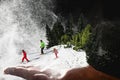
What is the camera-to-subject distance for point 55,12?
1455 inches

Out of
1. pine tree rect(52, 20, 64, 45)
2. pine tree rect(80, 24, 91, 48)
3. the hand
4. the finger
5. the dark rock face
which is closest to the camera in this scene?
the hand

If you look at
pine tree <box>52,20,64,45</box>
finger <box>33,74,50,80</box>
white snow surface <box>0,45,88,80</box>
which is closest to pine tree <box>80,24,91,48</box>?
white snow surface <box>0,45,88,80</box>

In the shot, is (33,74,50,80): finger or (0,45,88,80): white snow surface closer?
(33,74,50,80): finger

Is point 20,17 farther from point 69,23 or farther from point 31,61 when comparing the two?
point 31,61

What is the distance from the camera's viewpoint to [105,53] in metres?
26.8

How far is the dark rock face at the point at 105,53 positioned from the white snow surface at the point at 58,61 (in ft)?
2.75

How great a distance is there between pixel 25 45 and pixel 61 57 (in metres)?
5.75

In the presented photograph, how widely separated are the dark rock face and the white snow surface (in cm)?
84

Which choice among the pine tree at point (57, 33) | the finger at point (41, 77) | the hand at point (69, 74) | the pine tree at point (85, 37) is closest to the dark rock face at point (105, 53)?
the pine tree at point (85, 37)

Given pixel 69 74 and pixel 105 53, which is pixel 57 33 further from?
pixel 69 74

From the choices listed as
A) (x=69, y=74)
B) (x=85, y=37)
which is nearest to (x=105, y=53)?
(x=85, y=37)

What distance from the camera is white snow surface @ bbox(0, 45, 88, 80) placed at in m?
26.6

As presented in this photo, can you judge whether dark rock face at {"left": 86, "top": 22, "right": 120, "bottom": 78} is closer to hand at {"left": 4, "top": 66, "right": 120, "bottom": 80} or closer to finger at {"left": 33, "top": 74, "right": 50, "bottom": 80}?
hand at {"left": 4, "top": 66, "right": 120, "bottom": 80}

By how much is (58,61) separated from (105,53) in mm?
3722
